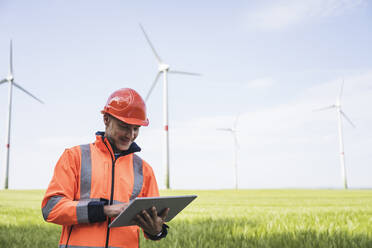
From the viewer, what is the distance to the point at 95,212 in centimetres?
243

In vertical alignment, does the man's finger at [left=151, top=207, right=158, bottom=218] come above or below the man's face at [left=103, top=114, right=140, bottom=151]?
below

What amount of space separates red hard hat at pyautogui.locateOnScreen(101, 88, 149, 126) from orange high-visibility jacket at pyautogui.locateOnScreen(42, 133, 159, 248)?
234 mm

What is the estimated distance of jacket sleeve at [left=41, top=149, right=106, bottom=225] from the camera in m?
2.43

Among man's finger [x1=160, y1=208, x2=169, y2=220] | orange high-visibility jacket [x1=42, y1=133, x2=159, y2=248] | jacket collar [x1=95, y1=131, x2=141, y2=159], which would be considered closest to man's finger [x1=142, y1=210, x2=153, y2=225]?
man's finger [x1=160, y1=208, x2=169, y2=220]

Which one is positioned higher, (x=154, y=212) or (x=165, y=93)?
(x=165, y=93)

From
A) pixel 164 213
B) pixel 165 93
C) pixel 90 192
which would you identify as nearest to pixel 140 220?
pixel 164 213

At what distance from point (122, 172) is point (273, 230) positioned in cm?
400

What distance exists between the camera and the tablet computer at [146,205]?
2206 millimetres

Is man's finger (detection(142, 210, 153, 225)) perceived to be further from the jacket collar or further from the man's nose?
the man's nose

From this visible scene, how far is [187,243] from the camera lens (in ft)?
16.7

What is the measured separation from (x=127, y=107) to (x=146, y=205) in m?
0.88

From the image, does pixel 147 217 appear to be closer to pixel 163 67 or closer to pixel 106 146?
pixel 106 146

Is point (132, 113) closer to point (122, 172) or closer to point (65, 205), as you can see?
point (122, 172)

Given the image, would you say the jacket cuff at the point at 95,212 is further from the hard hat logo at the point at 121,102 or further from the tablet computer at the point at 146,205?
the hard hat logo at the point at 121,102
